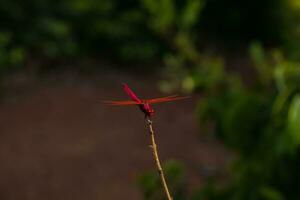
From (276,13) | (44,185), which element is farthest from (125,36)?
(44,185)

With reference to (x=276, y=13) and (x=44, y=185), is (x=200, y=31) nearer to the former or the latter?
(x=276, y=13)

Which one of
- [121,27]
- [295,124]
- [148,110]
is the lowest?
[148,110]

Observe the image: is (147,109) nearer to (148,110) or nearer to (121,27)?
(148,110)

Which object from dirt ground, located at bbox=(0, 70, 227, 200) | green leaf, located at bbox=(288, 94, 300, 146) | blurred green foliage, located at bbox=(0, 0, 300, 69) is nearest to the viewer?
green leaf, located at bbox=(288, 94, 300, 146)

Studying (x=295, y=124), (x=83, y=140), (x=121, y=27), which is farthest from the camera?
(x=121, y=27)

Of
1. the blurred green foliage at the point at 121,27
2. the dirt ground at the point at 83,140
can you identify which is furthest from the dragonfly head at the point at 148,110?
the blurred green foliage at the point at 121,27

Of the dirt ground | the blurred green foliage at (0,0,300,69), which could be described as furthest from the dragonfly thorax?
the blurred green foliage at (0,0,300,69)

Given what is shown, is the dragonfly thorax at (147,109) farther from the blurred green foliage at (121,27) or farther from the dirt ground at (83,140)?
the blurred green foliage at (121,27)

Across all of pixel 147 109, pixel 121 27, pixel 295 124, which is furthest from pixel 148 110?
pixel 121 27

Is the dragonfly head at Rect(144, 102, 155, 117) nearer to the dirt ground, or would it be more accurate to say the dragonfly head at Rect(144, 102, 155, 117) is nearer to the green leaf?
the green leaf
